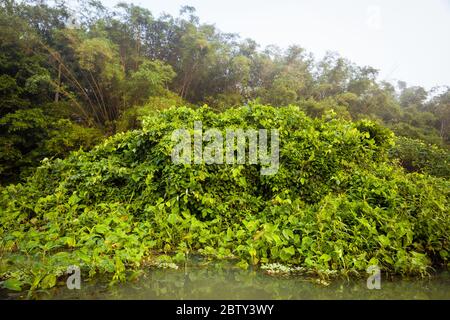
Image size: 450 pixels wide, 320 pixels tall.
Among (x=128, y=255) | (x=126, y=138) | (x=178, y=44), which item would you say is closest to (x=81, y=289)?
(x=128, y=255)

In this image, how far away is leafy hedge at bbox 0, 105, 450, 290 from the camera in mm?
2570

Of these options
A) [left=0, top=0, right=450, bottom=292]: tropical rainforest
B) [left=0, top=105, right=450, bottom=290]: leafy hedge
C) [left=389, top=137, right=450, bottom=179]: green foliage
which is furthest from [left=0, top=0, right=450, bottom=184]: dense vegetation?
[left=0, top=105, right=450, bottom=290]: leafy hedge

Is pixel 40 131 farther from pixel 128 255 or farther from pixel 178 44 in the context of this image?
pixel 128 255

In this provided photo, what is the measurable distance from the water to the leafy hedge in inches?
4.1

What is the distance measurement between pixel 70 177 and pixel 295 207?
306cm

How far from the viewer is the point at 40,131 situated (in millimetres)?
10344

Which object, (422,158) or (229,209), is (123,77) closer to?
(229,209)

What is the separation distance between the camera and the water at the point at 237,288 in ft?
6.65
